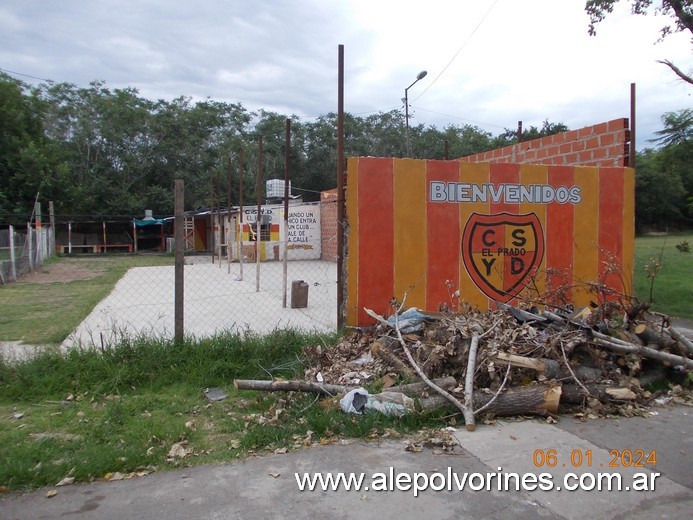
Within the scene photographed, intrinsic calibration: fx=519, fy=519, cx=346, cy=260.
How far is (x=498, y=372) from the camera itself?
467 centimetres

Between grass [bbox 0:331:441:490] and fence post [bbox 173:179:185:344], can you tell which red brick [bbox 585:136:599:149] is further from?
fence post [bbox 173:179:185:344]

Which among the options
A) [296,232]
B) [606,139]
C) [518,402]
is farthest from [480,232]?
[296,232]

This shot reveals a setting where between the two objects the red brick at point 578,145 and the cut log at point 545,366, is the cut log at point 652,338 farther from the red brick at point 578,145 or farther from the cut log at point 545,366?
the red brick at point 578,145

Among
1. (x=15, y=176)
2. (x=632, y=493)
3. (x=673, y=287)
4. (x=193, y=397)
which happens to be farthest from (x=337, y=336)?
(x=15, y=176)

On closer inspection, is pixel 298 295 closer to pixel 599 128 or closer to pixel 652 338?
pixel 599 128

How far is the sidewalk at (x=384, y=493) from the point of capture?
10.0 ft

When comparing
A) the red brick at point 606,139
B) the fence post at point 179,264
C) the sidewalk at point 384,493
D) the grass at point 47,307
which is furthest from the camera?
the grass at point 47,307

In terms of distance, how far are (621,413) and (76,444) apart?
4496 millimetres

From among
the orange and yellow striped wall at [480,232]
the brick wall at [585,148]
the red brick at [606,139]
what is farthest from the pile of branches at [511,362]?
the red brick at [606,139]

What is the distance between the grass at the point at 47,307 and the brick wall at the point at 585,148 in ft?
27.2

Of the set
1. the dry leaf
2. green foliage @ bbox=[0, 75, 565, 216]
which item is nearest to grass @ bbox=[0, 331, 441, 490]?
the dry leaf

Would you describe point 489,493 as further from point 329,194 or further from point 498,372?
point 329,194

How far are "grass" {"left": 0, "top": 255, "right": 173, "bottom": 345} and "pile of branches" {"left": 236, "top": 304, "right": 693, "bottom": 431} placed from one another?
4.87 metres
